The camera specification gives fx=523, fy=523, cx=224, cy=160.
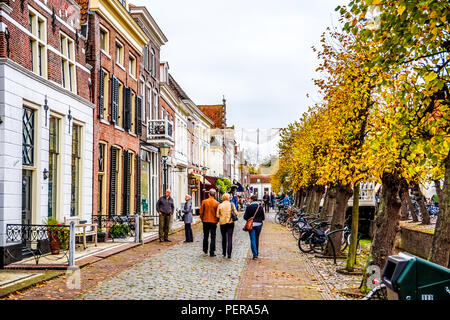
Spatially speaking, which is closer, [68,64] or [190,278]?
[190,278]

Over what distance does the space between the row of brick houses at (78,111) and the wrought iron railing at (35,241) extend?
207mm

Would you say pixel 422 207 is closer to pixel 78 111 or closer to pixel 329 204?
pixel 329 204

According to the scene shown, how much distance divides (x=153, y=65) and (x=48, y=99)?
572 inches

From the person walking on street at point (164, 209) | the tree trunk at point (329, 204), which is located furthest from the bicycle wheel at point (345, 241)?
the tree trunk at point (329, 204)

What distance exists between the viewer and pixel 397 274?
4660 mm

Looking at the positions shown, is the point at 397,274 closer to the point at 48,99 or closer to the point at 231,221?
the point at 231,221

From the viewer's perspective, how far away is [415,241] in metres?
20.0

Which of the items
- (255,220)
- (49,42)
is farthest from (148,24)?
(255,220)

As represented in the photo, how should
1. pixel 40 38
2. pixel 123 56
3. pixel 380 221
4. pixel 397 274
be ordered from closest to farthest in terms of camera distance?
pixel 397 274 < pixel 380 221 < pixel 40 38 < pixel 123 56

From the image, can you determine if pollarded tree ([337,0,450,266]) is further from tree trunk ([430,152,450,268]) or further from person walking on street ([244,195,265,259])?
person walking on street ([244,195,265,259])

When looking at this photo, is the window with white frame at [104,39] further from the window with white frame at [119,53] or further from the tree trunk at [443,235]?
the tree trunk at [443,235]

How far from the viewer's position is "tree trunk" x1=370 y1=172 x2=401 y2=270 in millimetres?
9750

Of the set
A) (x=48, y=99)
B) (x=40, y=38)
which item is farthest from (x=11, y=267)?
(x=40, y=38)

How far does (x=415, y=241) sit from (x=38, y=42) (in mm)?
15046
